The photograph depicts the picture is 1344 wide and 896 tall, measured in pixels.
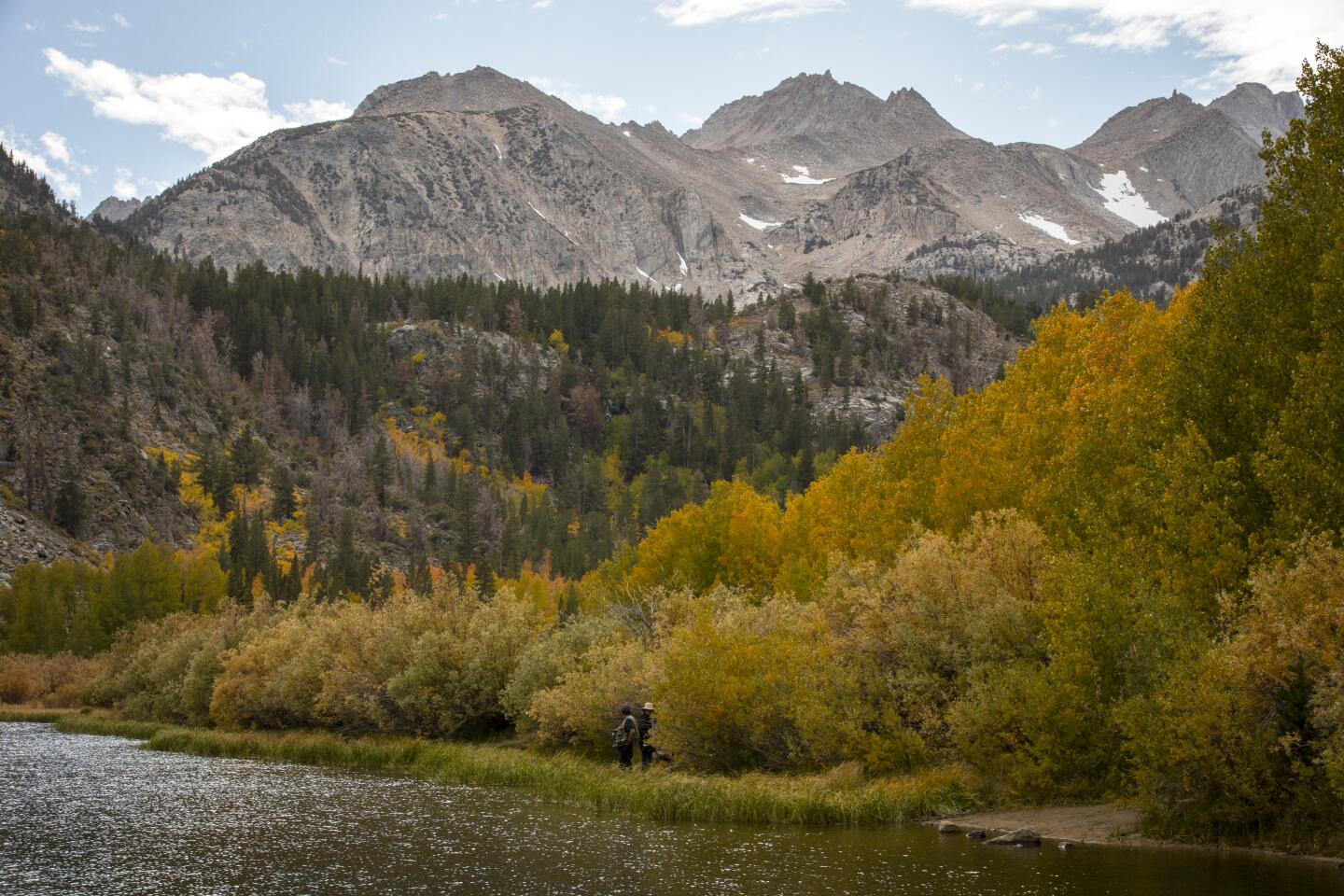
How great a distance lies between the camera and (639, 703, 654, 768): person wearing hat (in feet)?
136

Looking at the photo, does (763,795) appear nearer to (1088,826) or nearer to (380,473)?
(1088,826)

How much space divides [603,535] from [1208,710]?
157390 millimetres

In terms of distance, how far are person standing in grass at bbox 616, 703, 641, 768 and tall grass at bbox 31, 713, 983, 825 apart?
1.80 ft

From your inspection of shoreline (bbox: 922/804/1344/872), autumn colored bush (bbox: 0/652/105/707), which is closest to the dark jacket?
shoreline (bbox: 922/804/1344/872)

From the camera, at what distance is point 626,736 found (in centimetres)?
4153

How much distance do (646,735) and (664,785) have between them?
7.54 metres

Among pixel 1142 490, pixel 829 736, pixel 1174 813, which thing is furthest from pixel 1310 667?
pixel 829 736

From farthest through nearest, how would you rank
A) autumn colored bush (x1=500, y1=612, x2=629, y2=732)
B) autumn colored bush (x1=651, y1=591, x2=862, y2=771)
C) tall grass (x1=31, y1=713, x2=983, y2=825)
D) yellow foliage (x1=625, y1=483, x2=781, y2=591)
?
yellow foliage (x1=625, y1=483, x2=781, y2=591)
autumn colored bush (x1=500, y1=612, x2=629, y2=732)
autumn colored bush (x1=651, y1=591, x2=862, y2=771)
tall grass (x1=31, y1=713, x2=983, y2=825)

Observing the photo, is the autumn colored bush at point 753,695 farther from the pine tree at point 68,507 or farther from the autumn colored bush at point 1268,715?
the pine tree at point 68,507

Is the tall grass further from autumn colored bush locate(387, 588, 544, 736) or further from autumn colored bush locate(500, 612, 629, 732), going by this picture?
autumn colored bush locate(500, 612, 629, 732)

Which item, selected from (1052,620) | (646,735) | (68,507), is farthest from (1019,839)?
(68,507)

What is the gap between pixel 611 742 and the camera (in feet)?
150

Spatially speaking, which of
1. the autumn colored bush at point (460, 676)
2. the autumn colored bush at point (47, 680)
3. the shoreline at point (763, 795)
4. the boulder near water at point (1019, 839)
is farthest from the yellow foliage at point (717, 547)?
the boulder near water at point (1019, 839)

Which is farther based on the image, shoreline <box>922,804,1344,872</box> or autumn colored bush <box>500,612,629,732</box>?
autumn colored bush <box>500,612,629,732</box>
